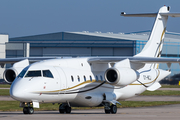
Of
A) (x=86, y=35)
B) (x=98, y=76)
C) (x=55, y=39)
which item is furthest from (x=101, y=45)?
(x=98, y=76)

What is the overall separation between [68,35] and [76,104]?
5365cm

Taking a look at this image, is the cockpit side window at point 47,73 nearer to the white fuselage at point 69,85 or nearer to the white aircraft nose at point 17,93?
the white fuselage at point 69,85

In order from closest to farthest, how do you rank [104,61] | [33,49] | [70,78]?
1. [70,78]
2. [104,61]
3. [33,49]

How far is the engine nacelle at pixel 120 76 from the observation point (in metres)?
21.4

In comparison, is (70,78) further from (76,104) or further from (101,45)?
(101,45)

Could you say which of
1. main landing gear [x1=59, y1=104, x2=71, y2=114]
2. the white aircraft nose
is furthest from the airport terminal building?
the white aircraft nose

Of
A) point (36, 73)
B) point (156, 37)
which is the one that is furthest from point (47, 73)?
point (156, 37)

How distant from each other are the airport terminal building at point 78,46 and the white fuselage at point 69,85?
44.8m

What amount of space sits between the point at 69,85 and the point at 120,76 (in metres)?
2.89

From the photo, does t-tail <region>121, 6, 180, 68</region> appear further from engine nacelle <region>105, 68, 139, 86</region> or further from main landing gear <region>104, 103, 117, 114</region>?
main landing gear <region>104, 103, 117, 114</region>

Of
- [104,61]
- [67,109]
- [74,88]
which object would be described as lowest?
[67,109]

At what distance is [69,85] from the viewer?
21281mm

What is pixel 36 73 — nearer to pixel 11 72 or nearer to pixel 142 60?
pixel 11 72

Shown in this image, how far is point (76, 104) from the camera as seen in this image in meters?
22.5
